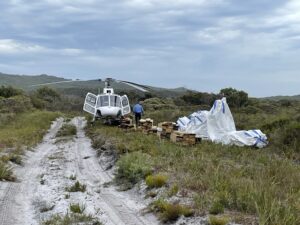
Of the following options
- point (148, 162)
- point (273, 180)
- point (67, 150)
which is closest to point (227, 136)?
point (67, 150)

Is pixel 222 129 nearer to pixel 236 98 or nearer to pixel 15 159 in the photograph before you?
pixel 15 159

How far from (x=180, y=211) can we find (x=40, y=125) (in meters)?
23.0

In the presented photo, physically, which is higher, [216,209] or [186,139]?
[216,209]

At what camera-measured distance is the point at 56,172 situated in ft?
41.7

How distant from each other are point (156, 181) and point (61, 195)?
6.46 ft

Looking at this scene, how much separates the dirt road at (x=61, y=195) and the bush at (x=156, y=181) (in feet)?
1.33

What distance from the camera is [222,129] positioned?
19172mm

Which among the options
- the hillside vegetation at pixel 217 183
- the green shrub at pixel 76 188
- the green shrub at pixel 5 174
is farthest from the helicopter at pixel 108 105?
the green shrub at pixel 76 188

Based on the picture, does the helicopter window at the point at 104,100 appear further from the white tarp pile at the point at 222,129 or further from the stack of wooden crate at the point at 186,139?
the stack of wooden crate at the point at 186,139

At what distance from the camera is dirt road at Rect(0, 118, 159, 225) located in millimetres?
8055

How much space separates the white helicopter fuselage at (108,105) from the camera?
26609mm

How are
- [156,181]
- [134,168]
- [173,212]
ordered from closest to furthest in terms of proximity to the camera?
[173,212] → [156,181] → [134,168]

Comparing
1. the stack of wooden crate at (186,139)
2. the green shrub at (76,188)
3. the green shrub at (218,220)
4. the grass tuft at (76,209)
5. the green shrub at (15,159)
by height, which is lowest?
the green shrub at (15,159)

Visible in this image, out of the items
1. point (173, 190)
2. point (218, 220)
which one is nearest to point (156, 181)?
point (173, 190)
